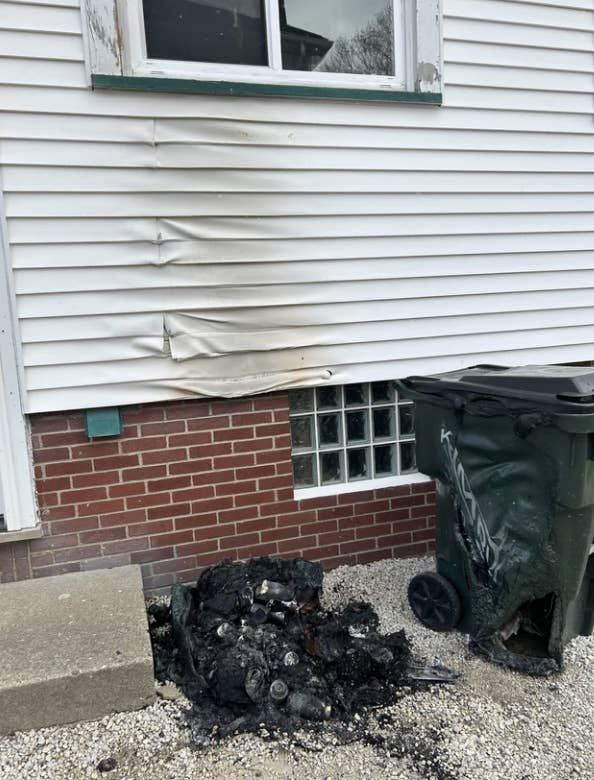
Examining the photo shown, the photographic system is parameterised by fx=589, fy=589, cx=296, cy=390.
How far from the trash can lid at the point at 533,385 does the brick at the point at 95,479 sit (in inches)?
70.1

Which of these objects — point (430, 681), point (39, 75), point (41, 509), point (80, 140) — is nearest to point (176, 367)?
point (41, 509)

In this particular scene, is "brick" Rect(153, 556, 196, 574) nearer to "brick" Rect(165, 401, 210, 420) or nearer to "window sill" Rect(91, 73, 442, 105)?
"brick" Rect(165, 401, 210, 420)

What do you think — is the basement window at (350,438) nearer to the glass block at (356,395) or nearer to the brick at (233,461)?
the glass block at (356,395)

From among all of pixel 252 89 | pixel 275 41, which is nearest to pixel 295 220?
pixel 252 89

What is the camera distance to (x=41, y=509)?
3.28m

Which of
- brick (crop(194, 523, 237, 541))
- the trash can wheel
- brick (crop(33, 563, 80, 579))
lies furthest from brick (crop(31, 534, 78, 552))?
the trash can wheel

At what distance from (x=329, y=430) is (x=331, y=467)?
25 cm

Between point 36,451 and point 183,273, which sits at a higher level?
point 183,273

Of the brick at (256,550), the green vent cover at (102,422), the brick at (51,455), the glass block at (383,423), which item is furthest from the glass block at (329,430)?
the brick at (51,455)

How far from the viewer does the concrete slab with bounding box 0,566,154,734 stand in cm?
237

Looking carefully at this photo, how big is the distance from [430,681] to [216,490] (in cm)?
158

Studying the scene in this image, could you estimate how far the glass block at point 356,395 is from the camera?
155 inches

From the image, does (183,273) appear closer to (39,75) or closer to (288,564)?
(39,75)

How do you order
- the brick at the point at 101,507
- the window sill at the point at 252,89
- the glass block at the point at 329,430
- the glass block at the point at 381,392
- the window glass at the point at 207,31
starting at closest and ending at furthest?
the window sill at the point at 252,89 → the window glass at the point at 207,31 → the brick at the point at 101,507 → the glass block at the point at 329,430 → the glass block at the point at 381,392
